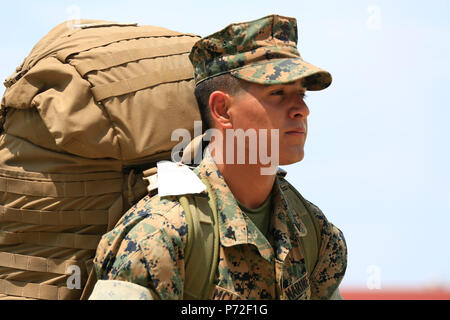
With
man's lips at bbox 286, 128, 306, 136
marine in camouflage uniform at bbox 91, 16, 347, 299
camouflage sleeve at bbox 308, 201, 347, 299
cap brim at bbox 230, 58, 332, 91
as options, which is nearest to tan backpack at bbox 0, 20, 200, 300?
marine in camouflage uniform at bbox 91, 16, 347, 299

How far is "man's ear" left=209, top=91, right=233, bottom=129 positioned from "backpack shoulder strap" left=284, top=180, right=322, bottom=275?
2.10ft

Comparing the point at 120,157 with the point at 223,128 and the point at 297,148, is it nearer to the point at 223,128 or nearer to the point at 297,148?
the point at 223,128

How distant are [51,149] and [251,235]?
4.15ft

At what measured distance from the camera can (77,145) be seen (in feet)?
13.3

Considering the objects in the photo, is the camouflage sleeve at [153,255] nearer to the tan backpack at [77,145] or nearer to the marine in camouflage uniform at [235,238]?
the marine in camouflage uniform at [235,238]

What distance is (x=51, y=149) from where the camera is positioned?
166 inches

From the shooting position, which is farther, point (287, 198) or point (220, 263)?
point (287, 198)

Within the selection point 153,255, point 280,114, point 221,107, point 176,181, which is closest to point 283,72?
point 280,114

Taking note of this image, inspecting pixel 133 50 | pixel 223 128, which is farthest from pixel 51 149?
pixel 223 128

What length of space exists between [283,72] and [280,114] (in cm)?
20

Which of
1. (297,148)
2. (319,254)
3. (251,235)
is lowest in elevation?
(319,254)

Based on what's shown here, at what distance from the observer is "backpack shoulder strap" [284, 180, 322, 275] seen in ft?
13.3

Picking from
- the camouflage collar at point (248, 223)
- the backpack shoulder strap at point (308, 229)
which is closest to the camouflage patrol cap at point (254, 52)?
the camouflage collar at point (248, 223)

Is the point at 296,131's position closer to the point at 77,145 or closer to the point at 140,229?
the point at 140,229
